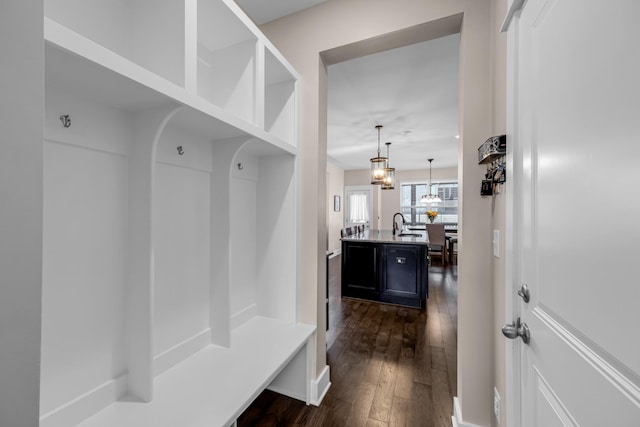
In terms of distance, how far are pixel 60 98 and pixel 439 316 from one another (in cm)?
375

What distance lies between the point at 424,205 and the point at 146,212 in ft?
27.3

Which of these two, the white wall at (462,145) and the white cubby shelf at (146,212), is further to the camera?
the white wall at (462,145)

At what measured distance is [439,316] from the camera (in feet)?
10.7

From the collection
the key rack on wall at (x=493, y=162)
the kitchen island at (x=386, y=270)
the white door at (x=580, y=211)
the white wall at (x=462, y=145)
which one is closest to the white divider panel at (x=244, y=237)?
the white wall at (x=462, y=145)

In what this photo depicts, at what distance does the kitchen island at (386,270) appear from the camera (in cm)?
351

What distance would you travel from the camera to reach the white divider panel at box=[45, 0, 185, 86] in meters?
0.96

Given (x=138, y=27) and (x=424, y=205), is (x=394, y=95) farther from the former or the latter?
(x=424, y=205)

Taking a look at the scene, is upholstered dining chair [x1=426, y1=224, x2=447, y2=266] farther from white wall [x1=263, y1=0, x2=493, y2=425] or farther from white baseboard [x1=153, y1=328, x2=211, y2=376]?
white baseboard [x1=153, y1=328, x2=211, y2=376]

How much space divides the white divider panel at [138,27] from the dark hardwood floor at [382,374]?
1.97 metres

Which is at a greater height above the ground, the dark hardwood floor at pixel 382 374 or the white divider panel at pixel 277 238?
the white divider panel at pixel 277 238

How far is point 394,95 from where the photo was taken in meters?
3.17

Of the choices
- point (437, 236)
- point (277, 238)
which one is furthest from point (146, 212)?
point (437, 236)

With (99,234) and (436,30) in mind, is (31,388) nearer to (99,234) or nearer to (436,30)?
(99,234)

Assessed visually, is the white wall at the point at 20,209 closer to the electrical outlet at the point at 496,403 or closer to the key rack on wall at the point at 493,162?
the key rack on wall at the point at 493,162
